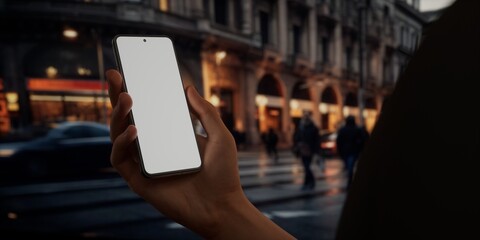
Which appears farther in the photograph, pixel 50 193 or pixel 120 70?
pixel 50 193

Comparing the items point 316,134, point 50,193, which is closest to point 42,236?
point 50,193

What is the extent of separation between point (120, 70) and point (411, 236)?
2.36 ft

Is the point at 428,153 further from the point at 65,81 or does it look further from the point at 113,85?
the point at 65,81

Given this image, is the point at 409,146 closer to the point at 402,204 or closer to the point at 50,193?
the point at 402,204

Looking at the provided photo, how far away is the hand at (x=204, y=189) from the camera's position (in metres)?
0.63

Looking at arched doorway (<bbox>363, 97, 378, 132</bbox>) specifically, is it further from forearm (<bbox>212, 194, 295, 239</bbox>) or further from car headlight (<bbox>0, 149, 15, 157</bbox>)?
car headlight (<bbox>0, 149, 15, 157</bbox>)

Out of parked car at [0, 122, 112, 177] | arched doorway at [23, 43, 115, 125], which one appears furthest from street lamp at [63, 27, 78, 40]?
parked car at [0, 122, 112, 177]

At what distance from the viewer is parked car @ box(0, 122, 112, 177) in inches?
235

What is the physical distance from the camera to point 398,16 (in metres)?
2.38

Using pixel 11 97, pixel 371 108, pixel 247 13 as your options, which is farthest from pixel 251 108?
pixel 11 97

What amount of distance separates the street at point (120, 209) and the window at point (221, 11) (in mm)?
2045

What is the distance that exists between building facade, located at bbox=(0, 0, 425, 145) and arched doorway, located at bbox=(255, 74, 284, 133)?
2 cm

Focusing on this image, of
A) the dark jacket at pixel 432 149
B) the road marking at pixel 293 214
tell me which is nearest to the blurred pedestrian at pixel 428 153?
the dark jacket at pixel 432 149

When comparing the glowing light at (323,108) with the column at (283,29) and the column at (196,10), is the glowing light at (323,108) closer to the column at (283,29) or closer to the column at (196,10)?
the column at (283,29)
